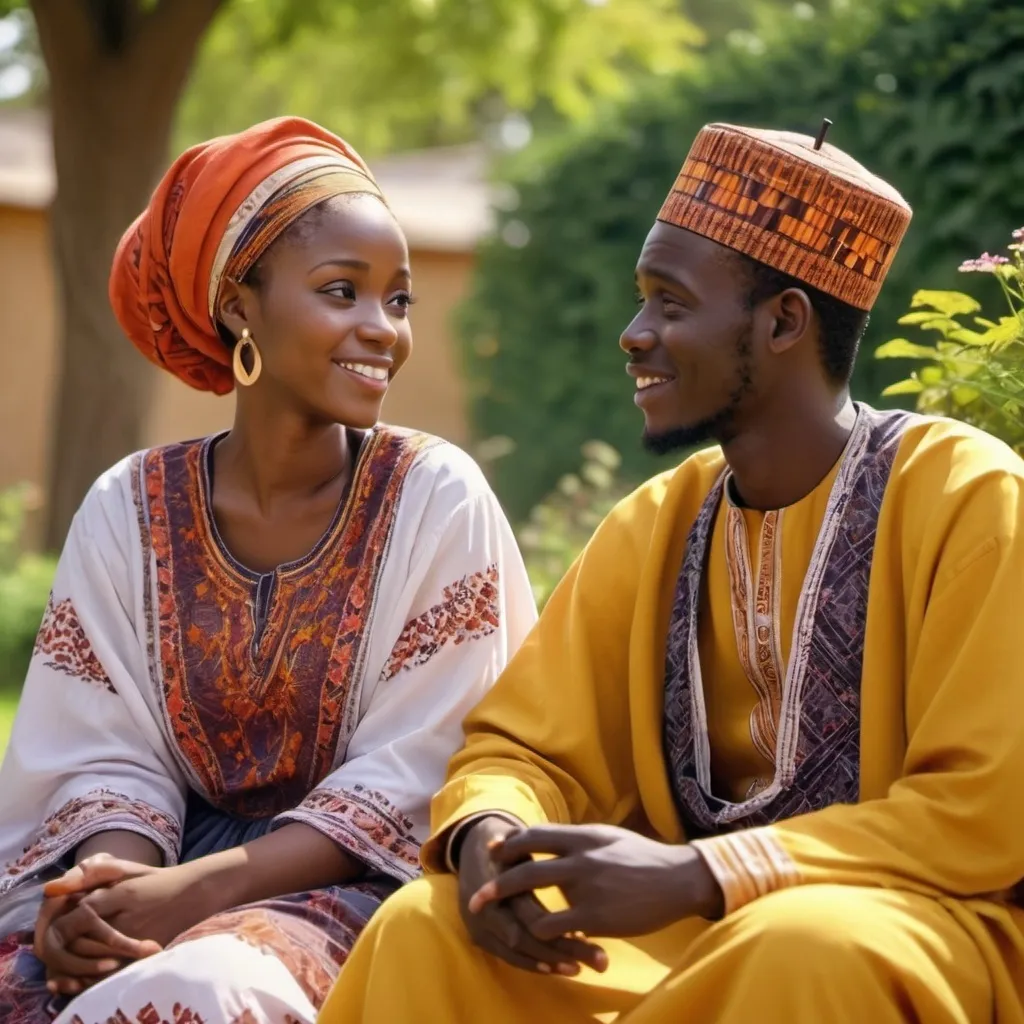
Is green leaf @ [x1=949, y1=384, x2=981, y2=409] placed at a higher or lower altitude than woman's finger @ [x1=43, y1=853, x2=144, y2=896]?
higher

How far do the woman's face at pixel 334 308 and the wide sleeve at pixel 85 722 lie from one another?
585 mm

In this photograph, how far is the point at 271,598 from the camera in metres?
4.12

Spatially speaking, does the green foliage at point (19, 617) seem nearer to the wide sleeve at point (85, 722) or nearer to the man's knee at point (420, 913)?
the wide sleeve at point (85, 722)

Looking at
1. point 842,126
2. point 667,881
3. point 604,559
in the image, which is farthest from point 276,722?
point 842,126

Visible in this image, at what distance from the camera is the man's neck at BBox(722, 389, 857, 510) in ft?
12.0

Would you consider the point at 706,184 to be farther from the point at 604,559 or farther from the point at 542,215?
the point at 542,215

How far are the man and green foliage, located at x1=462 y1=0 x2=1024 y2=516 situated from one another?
426 centimetres

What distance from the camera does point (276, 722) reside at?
4098mm

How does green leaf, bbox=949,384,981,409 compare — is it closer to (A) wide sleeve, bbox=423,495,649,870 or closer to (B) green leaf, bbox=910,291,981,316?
(B) green leaf, bbox=910,291,981,316

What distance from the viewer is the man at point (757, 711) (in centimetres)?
306

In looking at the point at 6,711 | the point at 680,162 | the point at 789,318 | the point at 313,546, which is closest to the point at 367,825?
the point at 313,546

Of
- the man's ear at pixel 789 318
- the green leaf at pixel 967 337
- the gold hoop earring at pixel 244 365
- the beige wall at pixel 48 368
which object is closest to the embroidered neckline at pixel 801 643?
the man's ear at pixel 789 318

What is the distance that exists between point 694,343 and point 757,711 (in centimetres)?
74

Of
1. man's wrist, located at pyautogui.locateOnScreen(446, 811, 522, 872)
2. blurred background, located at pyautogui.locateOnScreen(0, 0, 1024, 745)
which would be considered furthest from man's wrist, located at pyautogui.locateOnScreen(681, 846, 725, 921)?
blurred background, located at pyautogui.locateOnScreen(0, 0, 1024, 745)
